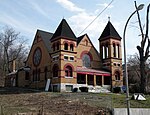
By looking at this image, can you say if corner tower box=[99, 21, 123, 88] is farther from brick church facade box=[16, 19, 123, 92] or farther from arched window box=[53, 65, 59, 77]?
arched window box=[53, 65, 59, 77]

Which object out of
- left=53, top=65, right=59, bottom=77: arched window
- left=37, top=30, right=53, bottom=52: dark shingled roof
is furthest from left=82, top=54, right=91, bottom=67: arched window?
left=53, top=65, right=59, bottom=77: arched window

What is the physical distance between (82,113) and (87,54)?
31.0 m

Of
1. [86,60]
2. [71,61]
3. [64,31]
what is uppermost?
[64,31]

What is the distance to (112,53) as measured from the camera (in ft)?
172

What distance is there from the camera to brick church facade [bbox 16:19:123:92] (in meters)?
45.5

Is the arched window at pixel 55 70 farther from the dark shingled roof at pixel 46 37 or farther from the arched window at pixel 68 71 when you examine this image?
the dark shingled roof at pixel 46 37

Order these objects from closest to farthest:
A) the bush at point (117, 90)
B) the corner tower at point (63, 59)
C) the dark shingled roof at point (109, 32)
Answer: the corner tower at point (63, 59), the bush at point (117, 90), the dark shingled roof at point (109, 32)

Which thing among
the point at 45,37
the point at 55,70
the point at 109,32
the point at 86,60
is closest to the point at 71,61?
the point at 55,70

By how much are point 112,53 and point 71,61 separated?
32.9 ft

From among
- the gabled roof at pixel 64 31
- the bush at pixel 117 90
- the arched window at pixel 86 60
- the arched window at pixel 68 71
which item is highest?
the gabled roof at pixel 64 31

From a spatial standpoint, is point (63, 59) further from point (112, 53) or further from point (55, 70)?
point (112, 53)

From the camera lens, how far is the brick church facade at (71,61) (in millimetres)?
45500

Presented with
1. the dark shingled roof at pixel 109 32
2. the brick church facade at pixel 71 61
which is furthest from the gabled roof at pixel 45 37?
the dark shingled roof at pixel 109 32

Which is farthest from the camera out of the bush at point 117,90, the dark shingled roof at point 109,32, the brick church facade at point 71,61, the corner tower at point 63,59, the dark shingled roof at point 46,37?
the dark shingled roof at point 109,32
